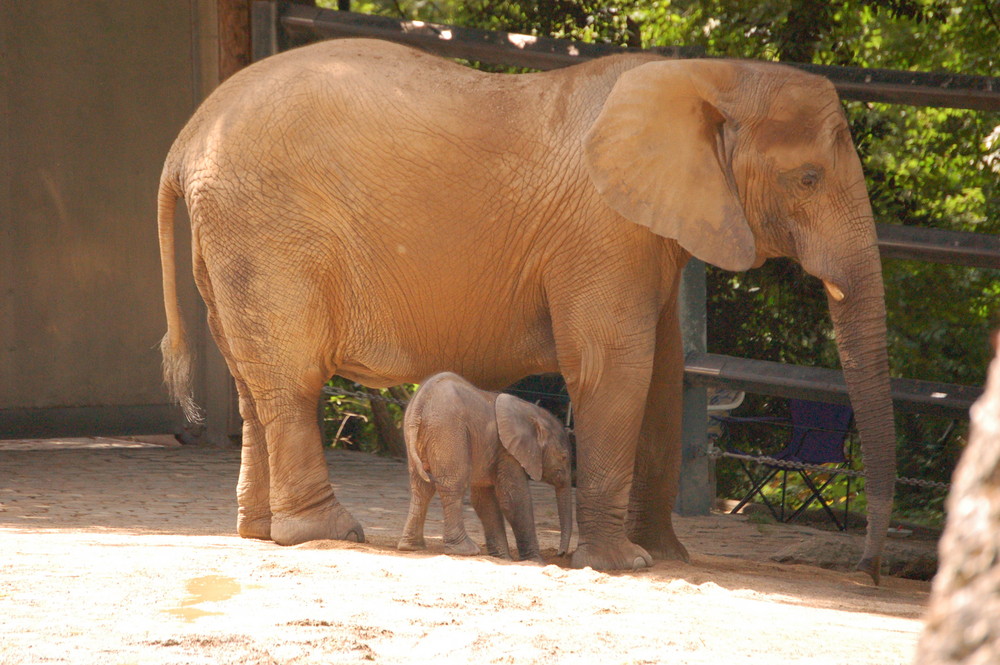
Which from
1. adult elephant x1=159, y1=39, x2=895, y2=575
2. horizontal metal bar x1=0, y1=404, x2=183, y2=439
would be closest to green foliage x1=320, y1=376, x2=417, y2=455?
horizontal metal bar x1=0, y1=404, x2=183, y2=439

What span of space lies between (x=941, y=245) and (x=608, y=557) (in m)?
2.81

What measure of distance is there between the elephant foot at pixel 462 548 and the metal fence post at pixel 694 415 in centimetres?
292

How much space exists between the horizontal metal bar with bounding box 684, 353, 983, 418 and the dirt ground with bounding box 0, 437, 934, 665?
0.89 m

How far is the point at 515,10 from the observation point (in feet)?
39.1

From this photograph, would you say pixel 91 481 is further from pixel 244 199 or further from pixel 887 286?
pixel 887 286

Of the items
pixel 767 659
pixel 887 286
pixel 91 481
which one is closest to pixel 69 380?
pixel 91 481

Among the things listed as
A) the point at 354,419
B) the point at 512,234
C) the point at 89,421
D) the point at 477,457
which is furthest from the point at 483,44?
the point at 354,419

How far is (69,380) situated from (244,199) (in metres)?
5.75

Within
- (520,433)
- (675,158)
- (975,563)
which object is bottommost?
(520,433)

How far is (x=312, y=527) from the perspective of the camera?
6.55 meters

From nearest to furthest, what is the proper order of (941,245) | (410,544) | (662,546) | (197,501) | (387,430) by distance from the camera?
1. (410,544)
2. (662,546)
3. (941,245)
4. (197,501)
5. (387,430)

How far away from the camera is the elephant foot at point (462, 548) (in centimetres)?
623

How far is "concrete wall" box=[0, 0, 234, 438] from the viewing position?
37.2 feet

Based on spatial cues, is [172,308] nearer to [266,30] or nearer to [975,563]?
[266,30]
